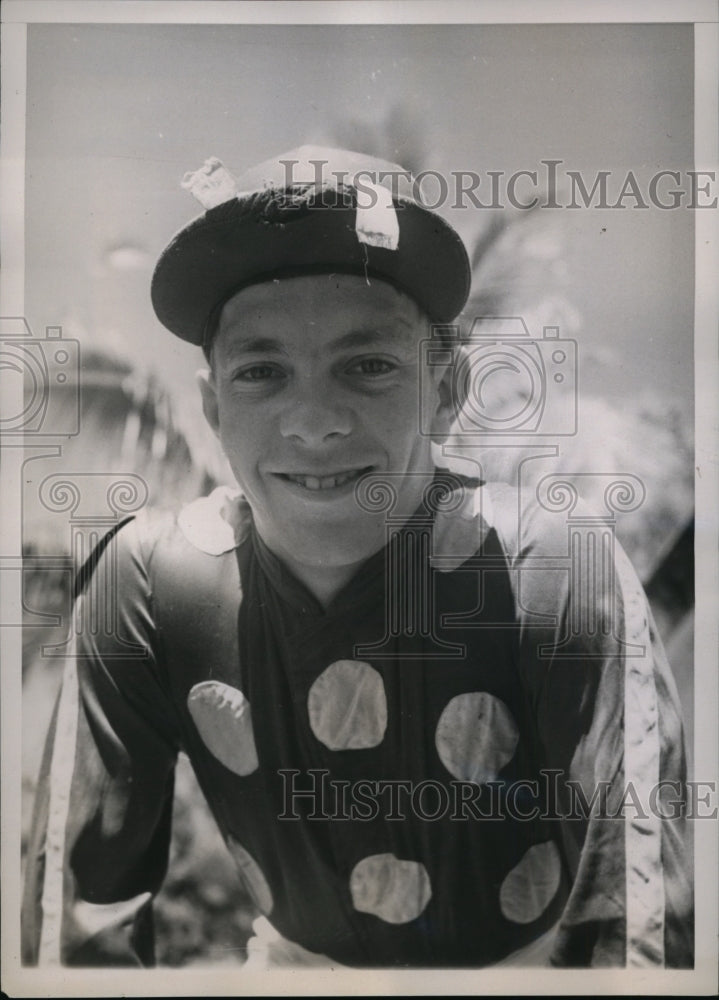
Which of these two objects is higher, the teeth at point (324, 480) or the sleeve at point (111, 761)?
the teeth at point (324, 480)

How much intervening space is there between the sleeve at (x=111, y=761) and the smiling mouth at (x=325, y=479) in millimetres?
363

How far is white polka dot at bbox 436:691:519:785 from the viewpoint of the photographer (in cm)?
231

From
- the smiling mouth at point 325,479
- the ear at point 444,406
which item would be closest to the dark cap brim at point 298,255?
the ear at point 444,406

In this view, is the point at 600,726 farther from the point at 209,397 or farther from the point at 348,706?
the point at 209,397

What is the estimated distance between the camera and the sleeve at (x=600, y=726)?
7.64 feet

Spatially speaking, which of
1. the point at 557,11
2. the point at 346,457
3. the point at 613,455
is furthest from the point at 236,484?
the point at 557,11

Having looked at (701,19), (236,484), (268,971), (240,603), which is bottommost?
(268,971)

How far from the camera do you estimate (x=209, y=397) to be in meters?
2.32

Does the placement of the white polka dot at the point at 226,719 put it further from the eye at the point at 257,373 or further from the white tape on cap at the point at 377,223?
the white tape on cap at the point at 377,223

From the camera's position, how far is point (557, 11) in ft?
7.66

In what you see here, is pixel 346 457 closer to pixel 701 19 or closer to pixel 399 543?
pixel 399 543

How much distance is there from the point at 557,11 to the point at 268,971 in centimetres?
212

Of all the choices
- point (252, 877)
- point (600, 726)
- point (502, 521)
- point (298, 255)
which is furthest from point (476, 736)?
point (298, 255)

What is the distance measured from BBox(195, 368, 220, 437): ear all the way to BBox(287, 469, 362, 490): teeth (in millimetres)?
194
